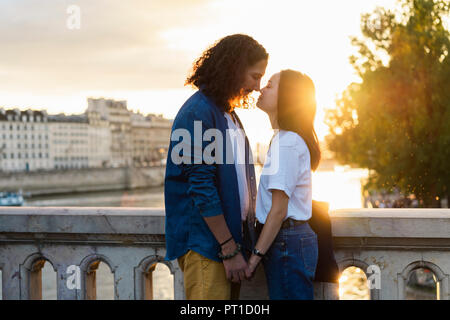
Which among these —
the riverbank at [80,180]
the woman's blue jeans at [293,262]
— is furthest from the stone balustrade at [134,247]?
the riverbank at [80,180]

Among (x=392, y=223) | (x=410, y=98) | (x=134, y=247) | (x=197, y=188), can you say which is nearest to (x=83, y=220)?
(x=134, y=247)

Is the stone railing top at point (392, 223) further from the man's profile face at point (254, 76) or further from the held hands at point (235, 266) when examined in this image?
the man's profile face at point (254, 76)

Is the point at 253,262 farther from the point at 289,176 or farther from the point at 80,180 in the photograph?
the point at 80,180

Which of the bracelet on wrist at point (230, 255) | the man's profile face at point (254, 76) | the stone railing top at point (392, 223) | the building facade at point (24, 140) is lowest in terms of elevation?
the bracelet on wrist at point (230, 255)

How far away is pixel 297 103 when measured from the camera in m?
2.49

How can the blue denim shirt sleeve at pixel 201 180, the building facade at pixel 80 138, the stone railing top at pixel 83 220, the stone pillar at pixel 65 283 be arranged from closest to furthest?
the blue denim shirt sleeve at pixel 201 180 < the stone railing top at pixel 83 220 < the stone pillar at pixel 65 283 < the building facade at pixel 80 138

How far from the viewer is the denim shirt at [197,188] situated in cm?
236

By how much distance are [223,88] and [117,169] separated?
69.3 m

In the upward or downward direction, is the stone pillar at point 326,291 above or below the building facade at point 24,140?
below

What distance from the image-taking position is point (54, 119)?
291ft

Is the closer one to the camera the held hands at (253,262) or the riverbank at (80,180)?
the held hands at (253,262)

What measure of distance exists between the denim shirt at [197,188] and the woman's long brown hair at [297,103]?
0.25m

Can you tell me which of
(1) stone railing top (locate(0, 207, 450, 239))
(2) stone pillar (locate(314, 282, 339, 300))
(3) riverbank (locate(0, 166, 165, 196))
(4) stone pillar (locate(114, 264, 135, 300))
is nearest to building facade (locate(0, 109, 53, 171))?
(3) riverbank (locate(0, 166, 165, 196))
